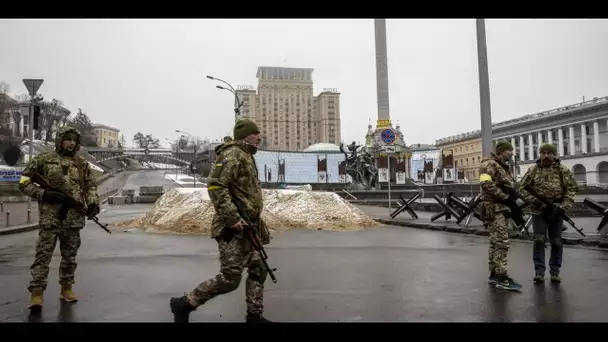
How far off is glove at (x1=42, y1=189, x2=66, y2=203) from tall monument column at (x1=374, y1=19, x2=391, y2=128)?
5087cm

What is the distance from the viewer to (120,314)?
4.38m

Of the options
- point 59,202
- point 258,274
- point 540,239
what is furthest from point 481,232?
point 59,202

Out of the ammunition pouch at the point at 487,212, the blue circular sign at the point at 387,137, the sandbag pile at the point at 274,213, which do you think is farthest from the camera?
the blue circular sign at the point at 387,137

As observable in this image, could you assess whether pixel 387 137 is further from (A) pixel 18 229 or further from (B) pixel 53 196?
(B) pixel 53 196

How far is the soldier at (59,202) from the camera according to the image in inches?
181

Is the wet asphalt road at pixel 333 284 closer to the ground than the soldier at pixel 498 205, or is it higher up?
closer to the ground

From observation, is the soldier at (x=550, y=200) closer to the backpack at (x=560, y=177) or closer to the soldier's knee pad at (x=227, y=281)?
the backpack at (x=560, y=177)

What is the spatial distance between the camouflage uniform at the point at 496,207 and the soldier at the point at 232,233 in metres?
3.11

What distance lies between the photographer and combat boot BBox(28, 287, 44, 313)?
14.6 feet

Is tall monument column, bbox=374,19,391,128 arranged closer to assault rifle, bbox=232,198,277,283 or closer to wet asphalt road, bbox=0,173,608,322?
wet asphalt road, bbox=0,173,608,322

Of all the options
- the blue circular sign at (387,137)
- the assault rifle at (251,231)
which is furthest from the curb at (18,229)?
the blue circular sign at (387,137)

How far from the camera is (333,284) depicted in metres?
5.82
